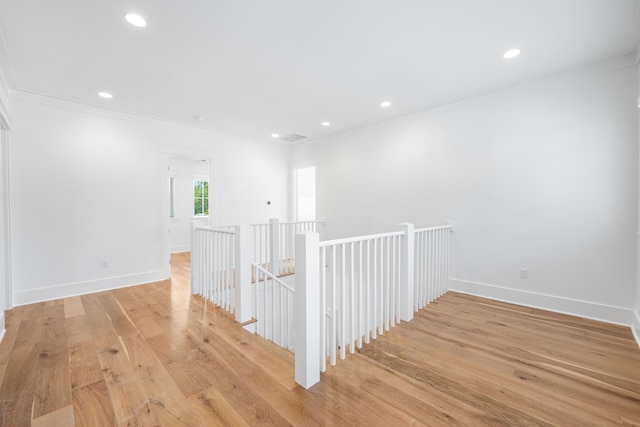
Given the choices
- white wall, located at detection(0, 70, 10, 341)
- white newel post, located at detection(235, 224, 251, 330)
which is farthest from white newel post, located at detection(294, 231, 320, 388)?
white wall, located at detection(0, 70, 10, 341)

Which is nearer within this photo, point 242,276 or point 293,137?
point 242,276

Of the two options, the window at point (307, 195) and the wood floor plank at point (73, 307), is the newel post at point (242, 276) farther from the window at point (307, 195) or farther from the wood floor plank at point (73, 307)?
the window at point (307, 195)

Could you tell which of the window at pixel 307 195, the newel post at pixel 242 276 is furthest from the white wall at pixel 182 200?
the newel post at pixel 242 276

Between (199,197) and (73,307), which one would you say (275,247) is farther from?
(199,197)

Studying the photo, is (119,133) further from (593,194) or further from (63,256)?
(593,194)

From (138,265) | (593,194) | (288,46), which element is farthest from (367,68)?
(138,265)

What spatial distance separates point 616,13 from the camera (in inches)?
80.8

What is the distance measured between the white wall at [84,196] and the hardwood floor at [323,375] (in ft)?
2.91

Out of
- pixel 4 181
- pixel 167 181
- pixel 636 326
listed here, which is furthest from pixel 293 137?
pixel 636 326

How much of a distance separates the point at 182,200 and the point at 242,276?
18.3 ft

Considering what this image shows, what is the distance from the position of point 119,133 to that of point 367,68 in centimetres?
368

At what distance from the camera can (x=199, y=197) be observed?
782 centimetres

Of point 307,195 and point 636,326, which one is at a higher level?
point 307,195

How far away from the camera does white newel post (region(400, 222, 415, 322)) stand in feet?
9.14
